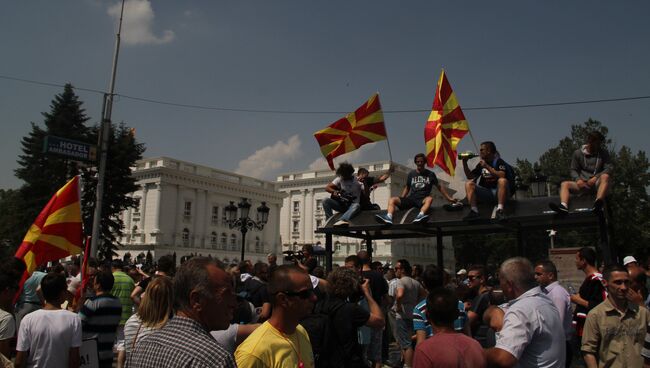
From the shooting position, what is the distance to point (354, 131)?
469 inches

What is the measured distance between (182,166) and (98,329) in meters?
61.6

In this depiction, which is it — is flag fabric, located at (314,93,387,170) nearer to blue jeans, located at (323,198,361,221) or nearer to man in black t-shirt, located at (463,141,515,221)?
blue jeans, located at (323,198,361,221)

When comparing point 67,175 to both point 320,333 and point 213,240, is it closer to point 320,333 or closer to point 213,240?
point 213,240

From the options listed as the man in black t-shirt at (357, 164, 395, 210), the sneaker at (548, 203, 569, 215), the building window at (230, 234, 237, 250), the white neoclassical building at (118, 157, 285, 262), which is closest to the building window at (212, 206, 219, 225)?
the white neoclassical building at (118, 157, 285, 262)

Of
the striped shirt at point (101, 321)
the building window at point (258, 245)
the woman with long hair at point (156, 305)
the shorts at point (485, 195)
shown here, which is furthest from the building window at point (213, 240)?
the woman with long hair at point (156, 305)

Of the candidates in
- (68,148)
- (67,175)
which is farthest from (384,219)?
(67,175)

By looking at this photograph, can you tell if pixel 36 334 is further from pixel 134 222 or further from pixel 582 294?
pixel 134 222

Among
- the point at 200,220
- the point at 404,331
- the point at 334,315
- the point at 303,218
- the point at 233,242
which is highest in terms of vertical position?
the point at 303,218

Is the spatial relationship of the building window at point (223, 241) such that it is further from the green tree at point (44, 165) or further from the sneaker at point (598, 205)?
the sneaker at point (598, 205)

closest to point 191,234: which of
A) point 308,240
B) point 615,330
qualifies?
point 308,240

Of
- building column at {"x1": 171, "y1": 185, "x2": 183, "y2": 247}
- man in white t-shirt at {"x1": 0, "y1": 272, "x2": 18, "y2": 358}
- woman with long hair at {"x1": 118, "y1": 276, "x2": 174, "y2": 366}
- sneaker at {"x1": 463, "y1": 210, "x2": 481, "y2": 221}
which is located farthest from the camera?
building column at {"x1": 171, "y1": 185, "x2": 183, "y2": 247}

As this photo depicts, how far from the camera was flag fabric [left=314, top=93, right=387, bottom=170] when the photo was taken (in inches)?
462

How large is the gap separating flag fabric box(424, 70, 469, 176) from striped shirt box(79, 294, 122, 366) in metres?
7.78

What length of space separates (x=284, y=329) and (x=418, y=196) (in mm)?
6228
